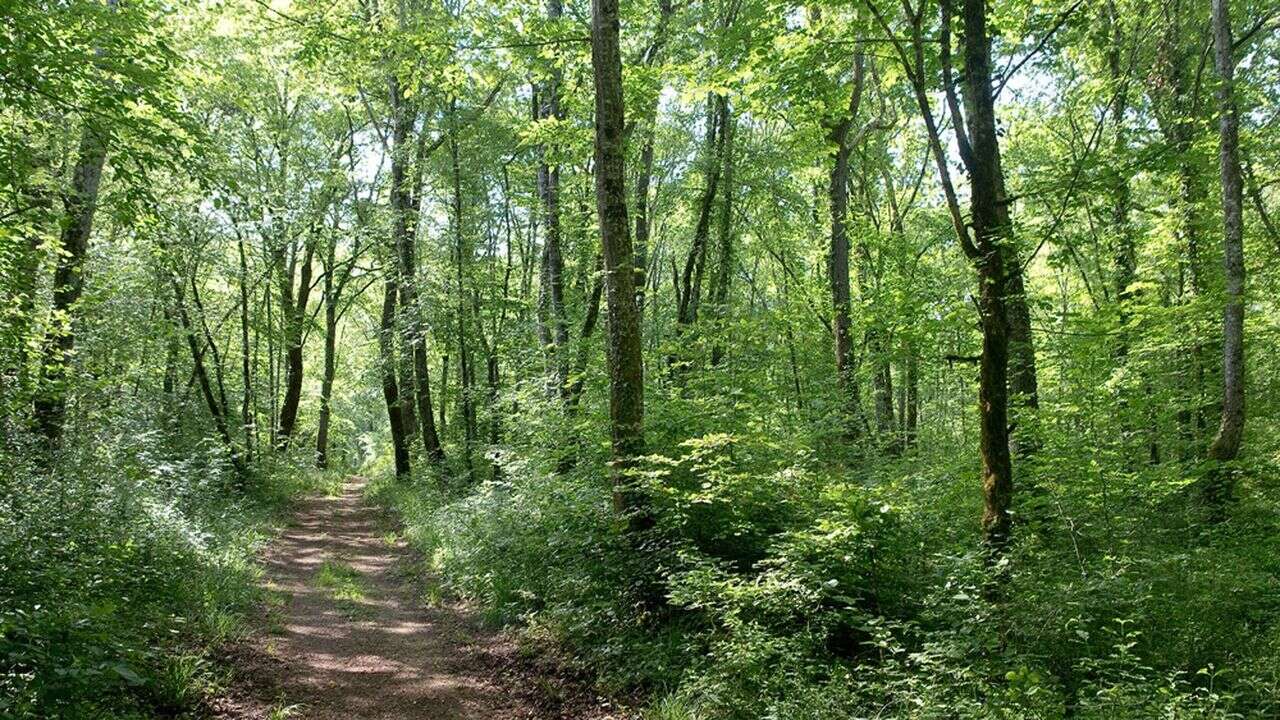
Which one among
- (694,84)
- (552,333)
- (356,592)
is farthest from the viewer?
(552,333)

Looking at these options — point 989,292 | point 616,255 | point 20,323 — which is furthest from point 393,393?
point 989,292

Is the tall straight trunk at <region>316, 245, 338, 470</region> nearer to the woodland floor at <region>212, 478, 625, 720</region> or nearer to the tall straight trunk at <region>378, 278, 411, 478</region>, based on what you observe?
the tall straight trunk at <region>378, 278, 411, 478</region>

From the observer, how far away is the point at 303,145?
21312mm

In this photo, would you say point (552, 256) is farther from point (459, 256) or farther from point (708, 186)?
point (459, 256)

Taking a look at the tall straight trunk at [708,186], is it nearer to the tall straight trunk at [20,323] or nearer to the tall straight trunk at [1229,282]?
the tall straight trunk at [1229,282]

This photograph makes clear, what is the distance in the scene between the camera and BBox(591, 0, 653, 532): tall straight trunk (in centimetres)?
784

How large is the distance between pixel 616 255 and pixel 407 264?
12775 millimetres

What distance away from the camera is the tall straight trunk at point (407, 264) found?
1786 centimetres

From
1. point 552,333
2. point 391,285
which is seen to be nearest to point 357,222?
point 391,285

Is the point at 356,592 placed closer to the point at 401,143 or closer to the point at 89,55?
the point at 89,55

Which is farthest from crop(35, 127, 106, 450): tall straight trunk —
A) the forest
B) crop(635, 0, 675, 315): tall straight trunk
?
crop(635, 0, 675, 315): tall straight trunk

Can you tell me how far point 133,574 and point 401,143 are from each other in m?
14.3

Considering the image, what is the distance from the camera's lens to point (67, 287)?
10.3 meters

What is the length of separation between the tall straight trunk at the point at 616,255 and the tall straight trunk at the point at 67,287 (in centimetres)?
675
